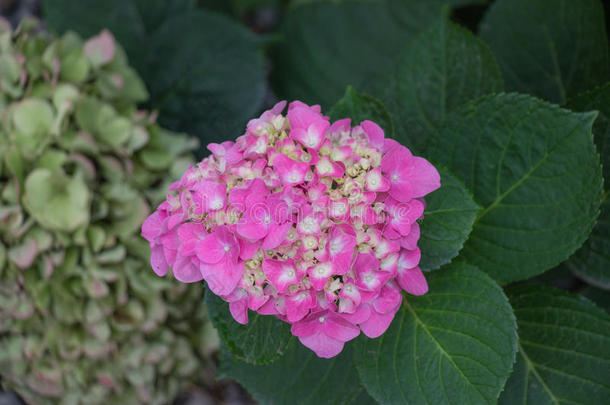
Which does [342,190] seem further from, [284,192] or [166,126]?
[166,126]

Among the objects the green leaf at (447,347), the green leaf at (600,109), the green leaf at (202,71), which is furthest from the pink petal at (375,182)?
the green leaf at (202,71)

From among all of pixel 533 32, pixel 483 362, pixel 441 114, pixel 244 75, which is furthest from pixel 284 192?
pixel 244 75

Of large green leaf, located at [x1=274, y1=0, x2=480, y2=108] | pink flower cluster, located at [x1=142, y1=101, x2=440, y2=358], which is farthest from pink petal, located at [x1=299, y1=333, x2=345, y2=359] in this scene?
large green leaf, located at [x1=274, y1=0, x2=480, y2=108]

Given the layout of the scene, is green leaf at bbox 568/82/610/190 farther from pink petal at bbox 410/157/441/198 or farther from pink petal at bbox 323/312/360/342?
pink petal at bbox 323/312/360/342

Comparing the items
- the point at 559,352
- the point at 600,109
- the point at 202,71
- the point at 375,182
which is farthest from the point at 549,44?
the point at 202,71

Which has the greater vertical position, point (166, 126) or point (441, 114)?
point (441, 114)

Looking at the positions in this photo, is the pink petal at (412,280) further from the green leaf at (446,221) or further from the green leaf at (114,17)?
the green leaf at (114,17)
